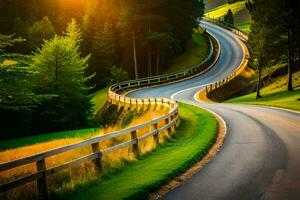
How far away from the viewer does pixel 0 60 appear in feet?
63.4

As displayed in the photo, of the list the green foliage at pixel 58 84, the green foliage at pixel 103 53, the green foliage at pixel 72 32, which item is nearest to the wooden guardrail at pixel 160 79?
the green foliage at pixel 58 84

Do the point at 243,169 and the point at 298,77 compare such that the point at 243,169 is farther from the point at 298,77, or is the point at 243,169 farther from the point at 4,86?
the point at 298,77

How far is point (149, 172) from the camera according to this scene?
10875mm

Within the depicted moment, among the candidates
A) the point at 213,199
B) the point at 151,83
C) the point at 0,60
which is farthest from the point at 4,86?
the point at 151,83

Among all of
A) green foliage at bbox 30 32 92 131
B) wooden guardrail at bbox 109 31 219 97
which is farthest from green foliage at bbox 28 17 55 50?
green foliage at bbox 30 32 92 131

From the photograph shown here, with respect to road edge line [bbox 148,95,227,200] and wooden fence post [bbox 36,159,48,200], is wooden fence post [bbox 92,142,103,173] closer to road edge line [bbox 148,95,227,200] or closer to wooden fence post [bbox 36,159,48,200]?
road edge line [bbox 148,95,227,200]

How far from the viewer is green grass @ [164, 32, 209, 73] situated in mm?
65994

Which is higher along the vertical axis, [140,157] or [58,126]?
[140,157]

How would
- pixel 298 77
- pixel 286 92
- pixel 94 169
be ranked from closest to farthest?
1. pixel 94 169
2. pixel 286 92
3. pixel 298 77

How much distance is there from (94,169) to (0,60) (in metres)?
11.1

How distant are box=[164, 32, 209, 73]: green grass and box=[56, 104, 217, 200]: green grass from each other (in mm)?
48212

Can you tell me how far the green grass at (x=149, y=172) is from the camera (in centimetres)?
901

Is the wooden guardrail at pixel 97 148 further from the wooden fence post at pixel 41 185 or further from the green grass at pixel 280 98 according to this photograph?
the green grass at pixel 280 98

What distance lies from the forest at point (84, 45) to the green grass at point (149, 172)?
22.0 meters
